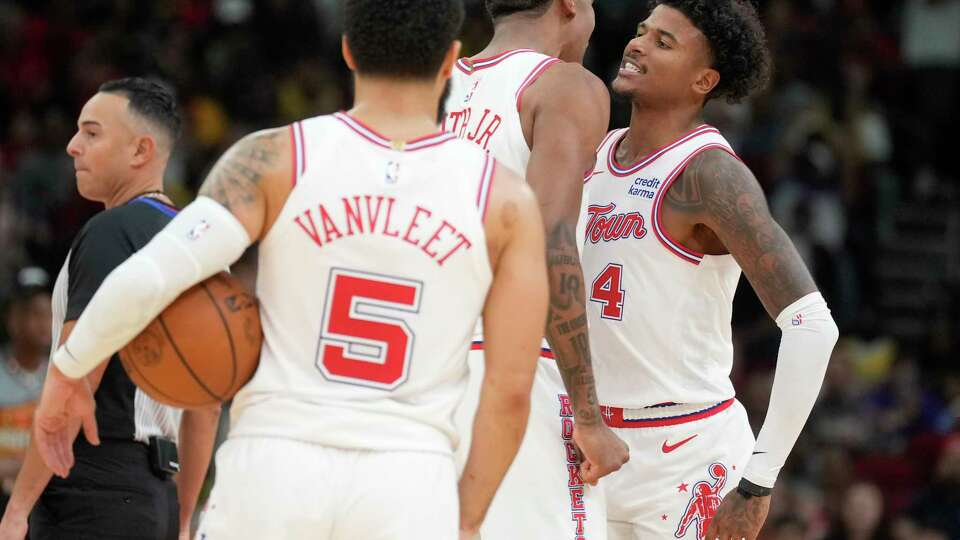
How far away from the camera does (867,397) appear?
11828 millimetres

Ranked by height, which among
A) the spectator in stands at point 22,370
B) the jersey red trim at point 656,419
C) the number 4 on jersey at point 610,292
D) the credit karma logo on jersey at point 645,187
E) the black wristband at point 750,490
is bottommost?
the spectator in stands at point 22,370

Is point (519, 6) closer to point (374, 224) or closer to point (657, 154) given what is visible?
point (657, 154)

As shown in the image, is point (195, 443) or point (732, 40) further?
point (195, 443)

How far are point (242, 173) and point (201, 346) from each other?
1.53ft

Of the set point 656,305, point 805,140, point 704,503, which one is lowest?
point 704,503

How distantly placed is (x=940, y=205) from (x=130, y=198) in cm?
1097

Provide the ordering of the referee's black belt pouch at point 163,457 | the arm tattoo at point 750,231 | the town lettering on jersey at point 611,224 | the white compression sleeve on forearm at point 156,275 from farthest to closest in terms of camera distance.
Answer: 1. the referee's black belt pouch at point 163,457
2. the town lettering on jersey at point 611,224
3. the arm tattoo at point 750,231
4. the white compression sleeve on forearm at point 156,275

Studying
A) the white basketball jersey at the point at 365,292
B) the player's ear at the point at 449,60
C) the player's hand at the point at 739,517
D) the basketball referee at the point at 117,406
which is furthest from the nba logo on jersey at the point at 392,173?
the player's hand at the point at 739,517

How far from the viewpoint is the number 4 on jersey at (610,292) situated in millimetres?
4957

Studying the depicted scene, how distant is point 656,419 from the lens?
16.1ft

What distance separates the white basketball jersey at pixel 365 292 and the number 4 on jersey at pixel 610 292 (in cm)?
138

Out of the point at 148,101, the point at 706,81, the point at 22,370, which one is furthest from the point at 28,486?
the point at 22,370

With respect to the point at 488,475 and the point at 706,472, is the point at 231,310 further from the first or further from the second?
the point at 706,472

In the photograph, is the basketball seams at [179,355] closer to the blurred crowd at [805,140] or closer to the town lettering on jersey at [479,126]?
the town lettering on jersey at [479,126]
